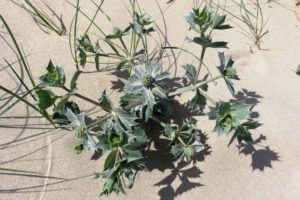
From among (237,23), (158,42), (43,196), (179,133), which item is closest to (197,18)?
(179,133)

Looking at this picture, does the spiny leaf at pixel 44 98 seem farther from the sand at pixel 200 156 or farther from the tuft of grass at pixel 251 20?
the tuft of grass at pixel 251 20

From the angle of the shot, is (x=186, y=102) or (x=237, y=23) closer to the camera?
(x=186, y=102)

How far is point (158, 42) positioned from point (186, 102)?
1.22 feet

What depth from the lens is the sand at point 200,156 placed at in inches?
64.5

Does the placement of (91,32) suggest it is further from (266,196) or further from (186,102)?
(266,196)

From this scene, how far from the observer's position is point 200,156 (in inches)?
67.6

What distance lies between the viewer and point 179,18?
218cm

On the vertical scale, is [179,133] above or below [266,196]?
above

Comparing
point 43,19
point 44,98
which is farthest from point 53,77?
point 43,19

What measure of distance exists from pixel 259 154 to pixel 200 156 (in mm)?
237

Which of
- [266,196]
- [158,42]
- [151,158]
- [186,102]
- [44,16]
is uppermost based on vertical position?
[44,16]

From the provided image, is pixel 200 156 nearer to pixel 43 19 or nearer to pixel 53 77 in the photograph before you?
pixel 53 77

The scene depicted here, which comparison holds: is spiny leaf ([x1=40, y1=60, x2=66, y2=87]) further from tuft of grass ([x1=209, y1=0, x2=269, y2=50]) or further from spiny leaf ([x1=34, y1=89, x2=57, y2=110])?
tuft of grass ([x1=209, y1=0, x2=269, y2=50])

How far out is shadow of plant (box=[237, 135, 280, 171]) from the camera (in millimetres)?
1713
